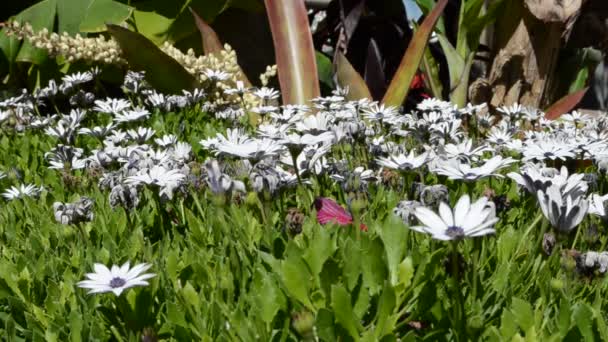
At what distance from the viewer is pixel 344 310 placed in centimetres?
99

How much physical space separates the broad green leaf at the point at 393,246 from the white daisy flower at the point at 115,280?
14.2 inches

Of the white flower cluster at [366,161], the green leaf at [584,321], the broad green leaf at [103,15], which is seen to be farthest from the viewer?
the broad green leaf at [103,15]

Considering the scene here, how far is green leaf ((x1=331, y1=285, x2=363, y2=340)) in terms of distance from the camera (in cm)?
98

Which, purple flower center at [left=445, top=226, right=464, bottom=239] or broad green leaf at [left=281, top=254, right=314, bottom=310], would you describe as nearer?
purple flower center at [left=445, top=226, right=464, bottom=239]

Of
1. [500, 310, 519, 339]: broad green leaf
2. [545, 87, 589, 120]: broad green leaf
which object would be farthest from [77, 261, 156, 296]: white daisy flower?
[545, 87, 589, 120]: broad green leaf

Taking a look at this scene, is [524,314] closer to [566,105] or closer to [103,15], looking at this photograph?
[566,105]

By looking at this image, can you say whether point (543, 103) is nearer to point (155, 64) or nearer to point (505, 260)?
point (155, 64)

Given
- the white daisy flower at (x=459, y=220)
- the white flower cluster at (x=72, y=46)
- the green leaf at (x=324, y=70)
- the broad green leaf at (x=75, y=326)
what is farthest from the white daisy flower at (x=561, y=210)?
the green leaf at (x=324, y=70)

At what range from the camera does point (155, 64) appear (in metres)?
3.57

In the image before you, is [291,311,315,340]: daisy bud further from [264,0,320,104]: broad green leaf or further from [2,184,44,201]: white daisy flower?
[264,0,320,104]: broad green leaf

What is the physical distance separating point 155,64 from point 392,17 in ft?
6.56

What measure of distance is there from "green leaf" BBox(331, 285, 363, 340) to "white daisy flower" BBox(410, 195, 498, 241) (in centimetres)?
13

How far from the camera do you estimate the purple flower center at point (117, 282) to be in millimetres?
1032

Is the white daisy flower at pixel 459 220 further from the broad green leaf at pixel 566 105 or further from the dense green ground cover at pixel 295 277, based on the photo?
the broad green leaf at pixel 566 105
